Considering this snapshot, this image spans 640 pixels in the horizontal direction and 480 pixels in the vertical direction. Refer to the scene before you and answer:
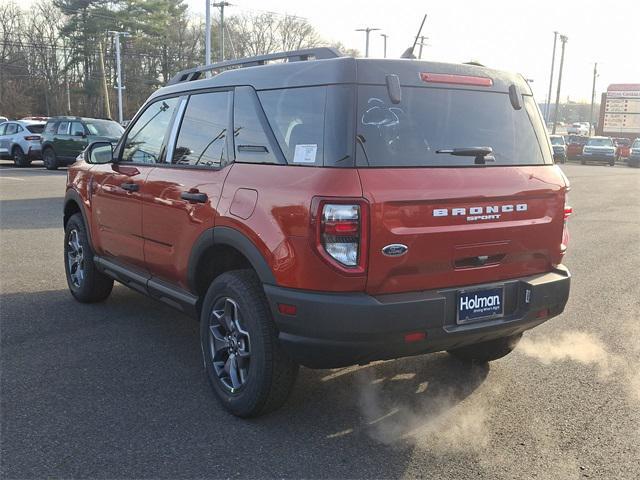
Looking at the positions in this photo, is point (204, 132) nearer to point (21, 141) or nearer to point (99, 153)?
point (99, 153)

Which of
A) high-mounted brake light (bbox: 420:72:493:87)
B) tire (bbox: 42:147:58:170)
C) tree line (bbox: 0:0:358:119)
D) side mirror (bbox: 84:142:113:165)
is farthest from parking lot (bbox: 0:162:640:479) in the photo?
tree line (bbox: 0:0:358:119)

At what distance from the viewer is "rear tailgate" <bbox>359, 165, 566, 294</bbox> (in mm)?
2852

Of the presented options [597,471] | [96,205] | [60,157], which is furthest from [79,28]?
[597,471]

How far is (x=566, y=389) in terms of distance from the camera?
384 centimetres

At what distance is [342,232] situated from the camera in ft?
9.16

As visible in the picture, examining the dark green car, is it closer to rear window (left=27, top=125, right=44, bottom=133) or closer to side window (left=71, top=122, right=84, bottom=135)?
side window (left=71, top=122, right=84, bottom=135)

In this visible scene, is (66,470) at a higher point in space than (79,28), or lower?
lower

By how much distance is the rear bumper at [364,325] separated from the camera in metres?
2.81

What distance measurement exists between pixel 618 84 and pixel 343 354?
6231cm

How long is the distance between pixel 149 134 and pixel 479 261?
2709 millimetres

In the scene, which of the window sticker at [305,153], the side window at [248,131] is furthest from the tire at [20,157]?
the window sticker at [305,153]

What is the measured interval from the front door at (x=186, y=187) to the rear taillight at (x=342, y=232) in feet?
2.90

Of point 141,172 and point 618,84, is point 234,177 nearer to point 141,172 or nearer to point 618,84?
point 141,172

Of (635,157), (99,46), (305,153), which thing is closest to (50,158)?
(305,153)
